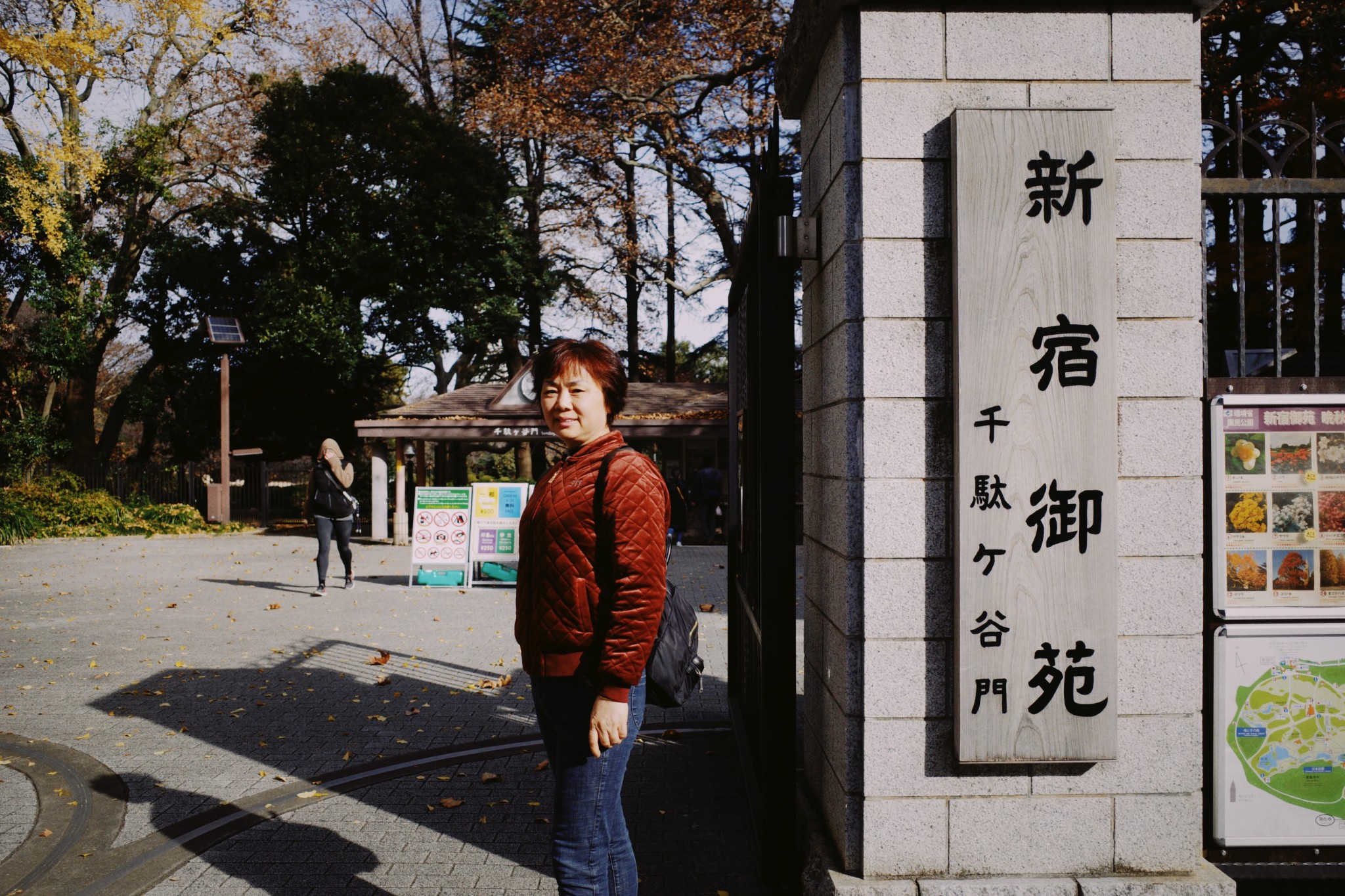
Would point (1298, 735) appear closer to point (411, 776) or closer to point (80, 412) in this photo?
point (411, 776)

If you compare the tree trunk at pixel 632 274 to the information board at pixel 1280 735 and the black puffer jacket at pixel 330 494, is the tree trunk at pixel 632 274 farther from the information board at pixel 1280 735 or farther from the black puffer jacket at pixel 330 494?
the information board at pixel 1280 735

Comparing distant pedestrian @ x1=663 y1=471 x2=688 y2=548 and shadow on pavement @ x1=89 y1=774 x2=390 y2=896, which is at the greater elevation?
distant pedestrian @ x1=663 y1=471 x2=688 y2=548

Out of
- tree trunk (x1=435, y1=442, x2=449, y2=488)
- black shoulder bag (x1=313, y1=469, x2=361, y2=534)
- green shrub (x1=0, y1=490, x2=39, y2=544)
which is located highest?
tree trunk (x1=435, y1=442, x2=449, y2=488)

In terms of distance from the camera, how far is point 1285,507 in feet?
10.4

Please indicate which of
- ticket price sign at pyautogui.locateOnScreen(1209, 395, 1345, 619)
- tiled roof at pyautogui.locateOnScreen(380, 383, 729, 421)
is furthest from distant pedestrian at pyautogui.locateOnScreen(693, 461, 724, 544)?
ticket price sign at pyautogui.locateOnScreen(1209, 395, 1345, 619)

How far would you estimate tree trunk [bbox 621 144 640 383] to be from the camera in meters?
24.1

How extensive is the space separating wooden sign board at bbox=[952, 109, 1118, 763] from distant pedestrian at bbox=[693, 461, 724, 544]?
16.3 metres

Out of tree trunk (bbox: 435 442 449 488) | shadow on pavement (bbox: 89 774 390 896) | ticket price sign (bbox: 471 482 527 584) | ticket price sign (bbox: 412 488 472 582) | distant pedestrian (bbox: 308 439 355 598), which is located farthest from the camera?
tree trunk (bbox: 435 442 449 488)

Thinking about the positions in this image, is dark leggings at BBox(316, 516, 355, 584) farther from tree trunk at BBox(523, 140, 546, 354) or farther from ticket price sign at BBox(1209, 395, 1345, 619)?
tree trunk at BBox(523, 140, 546, 354)

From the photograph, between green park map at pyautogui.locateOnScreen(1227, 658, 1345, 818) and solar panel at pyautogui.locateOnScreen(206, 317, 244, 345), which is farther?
solar panel at pyautogui.locateOnScreen(206, 317, 244, 345)

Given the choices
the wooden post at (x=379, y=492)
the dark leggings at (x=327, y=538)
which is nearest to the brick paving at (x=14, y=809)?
the dark leggings at (x=327, y=538)

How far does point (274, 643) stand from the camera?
8227 millimetres

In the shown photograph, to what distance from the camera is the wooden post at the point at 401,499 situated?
18688mm

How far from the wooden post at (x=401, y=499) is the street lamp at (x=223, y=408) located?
4707 millimetres
